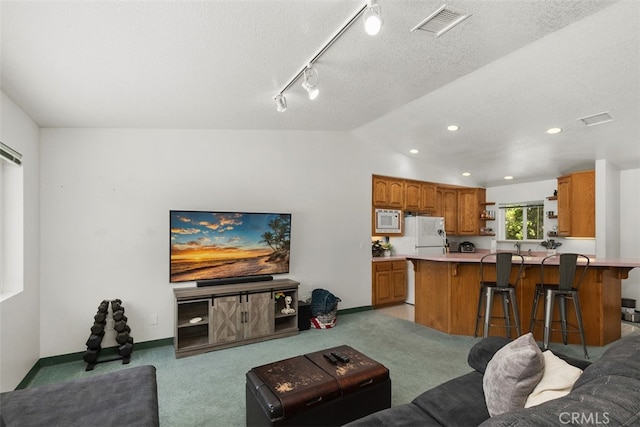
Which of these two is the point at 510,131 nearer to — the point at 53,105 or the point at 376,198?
the point at 376,198

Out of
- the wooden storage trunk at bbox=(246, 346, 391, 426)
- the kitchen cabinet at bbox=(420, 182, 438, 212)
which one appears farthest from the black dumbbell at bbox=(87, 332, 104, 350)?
the kitchen cabinet at bbox=(420, 182, 438, 212)

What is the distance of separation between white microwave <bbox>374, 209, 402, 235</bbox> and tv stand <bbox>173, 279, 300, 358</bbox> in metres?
2.24

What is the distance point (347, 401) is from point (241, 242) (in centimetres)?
256

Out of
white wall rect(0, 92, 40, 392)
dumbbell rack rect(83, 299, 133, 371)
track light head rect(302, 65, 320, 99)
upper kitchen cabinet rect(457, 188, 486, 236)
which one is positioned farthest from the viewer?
upper kitchen cabinet rect(457, 188, 486, 236)

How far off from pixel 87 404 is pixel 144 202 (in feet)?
8.02

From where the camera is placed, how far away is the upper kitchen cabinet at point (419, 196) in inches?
241

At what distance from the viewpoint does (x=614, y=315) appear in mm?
3797

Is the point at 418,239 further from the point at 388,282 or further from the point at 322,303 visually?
the point at 322,303

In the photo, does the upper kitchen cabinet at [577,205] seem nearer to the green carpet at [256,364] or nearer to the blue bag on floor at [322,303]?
the green carpet at [256,364]

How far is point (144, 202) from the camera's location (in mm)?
3652

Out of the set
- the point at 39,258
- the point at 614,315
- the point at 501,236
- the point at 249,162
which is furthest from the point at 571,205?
the point at 39,258

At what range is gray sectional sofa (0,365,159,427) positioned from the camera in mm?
1516

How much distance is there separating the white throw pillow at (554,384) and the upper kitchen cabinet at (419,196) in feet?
15.7

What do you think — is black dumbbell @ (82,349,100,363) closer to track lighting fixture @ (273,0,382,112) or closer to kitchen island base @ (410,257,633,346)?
track lighting fixture @ (273,0,382,112)
